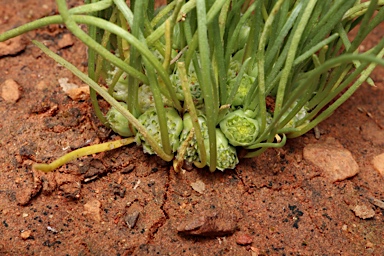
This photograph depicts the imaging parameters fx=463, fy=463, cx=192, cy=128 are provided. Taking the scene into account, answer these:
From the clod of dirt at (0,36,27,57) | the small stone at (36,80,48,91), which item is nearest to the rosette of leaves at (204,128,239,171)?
the small stone at (36,80,48,91)

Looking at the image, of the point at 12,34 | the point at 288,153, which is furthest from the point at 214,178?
the point at 12,34

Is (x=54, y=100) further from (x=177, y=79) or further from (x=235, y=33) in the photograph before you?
(x=235, y=33)

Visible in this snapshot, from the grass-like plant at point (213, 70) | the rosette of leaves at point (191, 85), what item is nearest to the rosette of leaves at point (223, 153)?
the grass-like plant at point (213, 70)

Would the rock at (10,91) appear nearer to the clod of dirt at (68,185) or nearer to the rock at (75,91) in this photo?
the rock at (75,91)

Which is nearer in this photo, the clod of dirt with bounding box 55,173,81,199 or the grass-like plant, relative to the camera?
the grass-like plant

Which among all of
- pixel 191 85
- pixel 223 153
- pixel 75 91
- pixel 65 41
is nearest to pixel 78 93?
pixel 75 91

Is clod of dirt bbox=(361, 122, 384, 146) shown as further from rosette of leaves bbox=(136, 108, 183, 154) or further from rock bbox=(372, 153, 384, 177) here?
rosette of leaves bbox=(136, 108, 183, 154)
